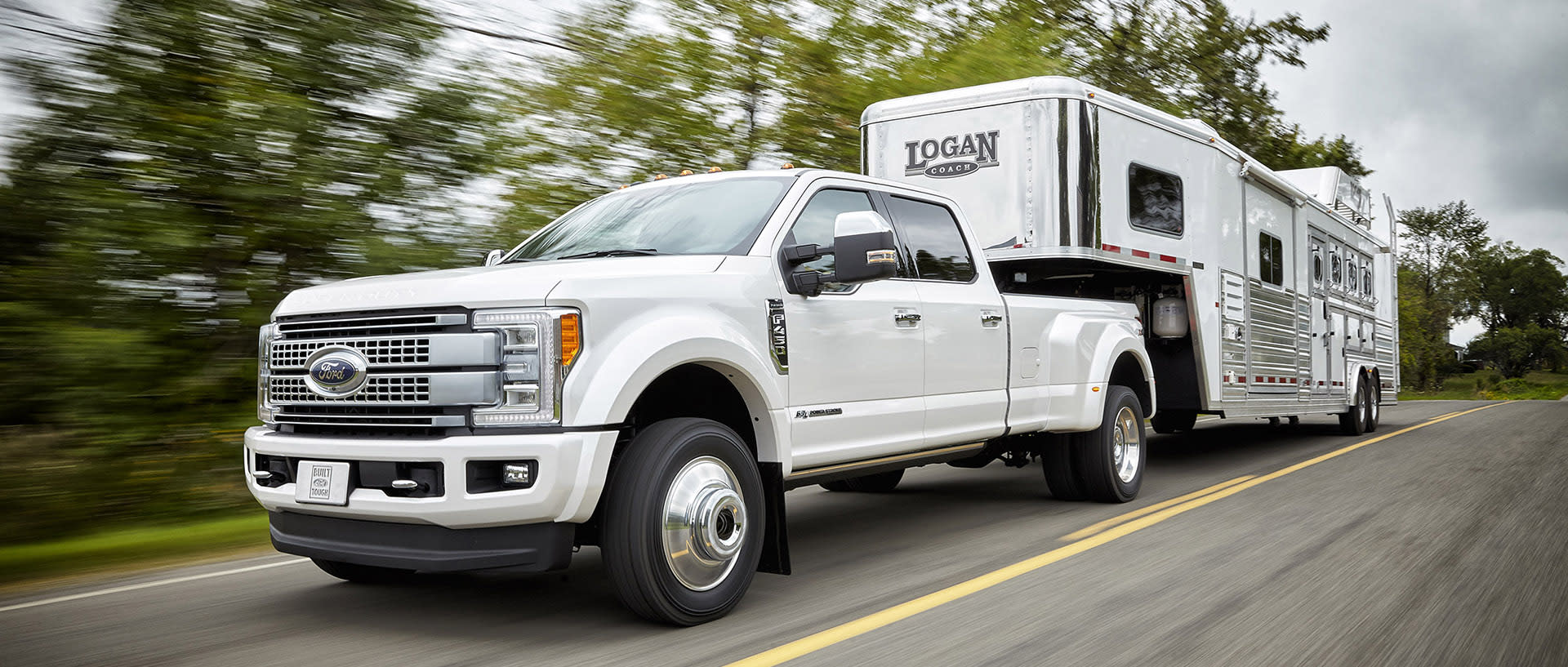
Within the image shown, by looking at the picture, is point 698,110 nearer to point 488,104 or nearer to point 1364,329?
point 488,104

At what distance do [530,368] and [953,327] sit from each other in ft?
→ 9.65

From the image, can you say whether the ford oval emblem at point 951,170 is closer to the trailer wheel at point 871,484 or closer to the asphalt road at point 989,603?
the trailer wheel at point 871,484

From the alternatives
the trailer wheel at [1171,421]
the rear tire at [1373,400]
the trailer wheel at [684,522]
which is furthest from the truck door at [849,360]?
the rear tire at [1373,400]

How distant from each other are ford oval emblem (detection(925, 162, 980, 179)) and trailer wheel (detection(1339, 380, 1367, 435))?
8.89m

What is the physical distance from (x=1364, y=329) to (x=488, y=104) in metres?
12.6

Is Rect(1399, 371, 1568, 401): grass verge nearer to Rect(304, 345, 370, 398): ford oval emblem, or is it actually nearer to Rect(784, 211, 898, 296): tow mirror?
Rect(784, 211, 898, 296): tow mirror

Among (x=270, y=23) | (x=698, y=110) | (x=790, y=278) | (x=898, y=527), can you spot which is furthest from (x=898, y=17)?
(x=790, y=278)

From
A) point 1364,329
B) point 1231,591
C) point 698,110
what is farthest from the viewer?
point 1364,329

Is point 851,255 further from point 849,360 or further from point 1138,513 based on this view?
point 1138,513

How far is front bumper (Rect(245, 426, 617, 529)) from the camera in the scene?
13.4ft

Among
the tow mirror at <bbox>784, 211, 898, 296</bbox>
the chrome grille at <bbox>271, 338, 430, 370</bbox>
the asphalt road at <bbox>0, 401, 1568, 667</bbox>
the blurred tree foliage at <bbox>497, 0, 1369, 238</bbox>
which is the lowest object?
the asphalt road at <bbox>0, 401, 1568, 667</bbox>

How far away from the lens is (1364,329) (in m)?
15.9

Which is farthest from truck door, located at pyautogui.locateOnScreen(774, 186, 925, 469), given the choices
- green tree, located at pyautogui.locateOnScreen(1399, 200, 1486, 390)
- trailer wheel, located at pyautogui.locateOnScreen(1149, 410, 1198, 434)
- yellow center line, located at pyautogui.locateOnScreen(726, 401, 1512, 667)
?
green tree, located at pyautogui.locateOnScreen(1399, 200, 1486, 390)

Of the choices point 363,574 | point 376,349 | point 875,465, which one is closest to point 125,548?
point 363,574
